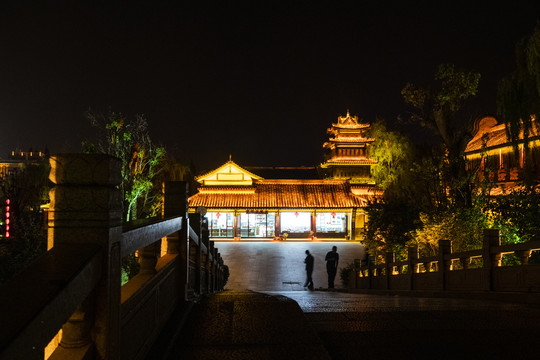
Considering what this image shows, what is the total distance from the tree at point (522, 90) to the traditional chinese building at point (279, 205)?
21.1 metres

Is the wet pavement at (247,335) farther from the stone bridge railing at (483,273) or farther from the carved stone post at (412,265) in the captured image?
the carved stone post at (412,265)

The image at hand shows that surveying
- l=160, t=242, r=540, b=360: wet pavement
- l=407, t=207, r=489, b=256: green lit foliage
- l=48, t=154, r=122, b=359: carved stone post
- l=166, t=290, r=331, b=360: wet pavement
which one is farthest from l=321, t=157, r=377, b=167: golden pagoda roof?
l=48, t=154, r=122, b=359: carved stone post

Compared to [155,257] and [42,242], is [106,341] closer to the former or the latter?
[155,257]

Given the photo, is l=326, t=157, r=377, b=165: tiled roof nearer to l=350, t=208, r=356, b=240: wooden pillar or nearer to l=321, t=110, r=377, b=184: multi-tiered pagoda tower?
l=321, t=110, r=377, b=184: multi-tiered pagoda tower

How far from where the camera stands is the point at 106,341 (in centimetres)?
203

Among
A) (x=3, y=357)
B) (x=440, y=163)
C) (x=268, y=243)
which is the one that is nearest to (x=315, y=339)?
(x=3, y=357)

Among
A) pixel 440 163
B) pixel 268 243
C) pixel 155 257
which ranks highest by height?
pixel 440 163

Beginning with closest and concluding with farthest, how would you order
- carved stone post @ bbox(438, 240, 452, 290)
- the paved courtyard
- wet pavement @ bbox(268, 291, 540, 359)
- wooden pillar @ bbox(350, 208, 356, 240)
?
wet pavement @ bbox(268, 291, 540, 359), carved stone post @ bbox(438, 240, 452, 290), the paved courtyard, wooden pillar @ bbox(350, 208, 356, 240)

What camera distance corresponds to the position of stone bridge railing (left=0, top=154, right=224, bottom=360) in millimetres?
1447

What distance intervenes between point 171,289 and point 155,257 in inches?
25.6

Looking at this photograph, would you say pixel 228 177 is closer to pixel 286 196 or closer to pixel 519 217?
pixel 286 196

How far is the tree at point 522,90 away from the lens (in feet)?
21.8

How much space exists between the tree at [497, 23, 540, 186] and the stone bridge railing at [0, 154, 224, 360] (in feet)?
21.2

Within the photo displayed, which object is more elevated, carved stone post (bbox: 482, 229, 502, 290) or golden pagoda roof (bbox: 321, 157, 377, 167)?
golden pagoda roof (bbox: 321, 157, 377, 167)
